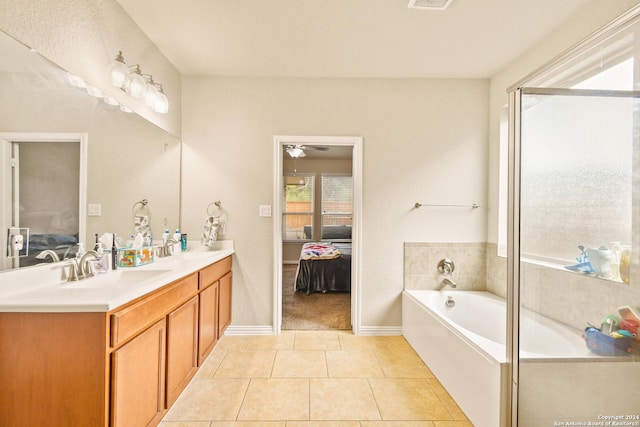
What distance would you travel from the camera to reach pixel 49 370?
3.64ft

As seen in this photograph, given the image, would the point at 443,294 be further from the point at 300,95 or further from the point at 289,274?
the point at 289,274

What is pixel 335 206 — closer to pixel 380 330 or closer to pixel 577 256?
pixel 380 330

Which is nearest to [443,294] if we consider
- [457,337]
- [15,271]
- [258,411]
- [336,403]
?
[457,337]

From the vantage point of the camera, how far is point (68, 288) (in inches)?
53.3

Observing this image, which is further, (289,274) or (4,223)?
(289,274)

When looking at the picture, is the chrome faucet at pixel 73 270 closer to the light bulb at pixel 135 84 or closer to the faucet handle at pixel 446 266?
the light bulb at pixel 135 84

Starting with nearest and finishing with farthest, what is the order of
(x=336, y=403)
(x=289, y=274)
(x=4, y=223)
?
1. (x=4, y=223)
2. (x=336, y=403)
3. (x=289, y=274)

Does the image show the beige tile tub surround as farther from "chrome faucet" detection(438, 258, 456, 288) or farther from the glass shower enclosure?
the glass shower enclosure

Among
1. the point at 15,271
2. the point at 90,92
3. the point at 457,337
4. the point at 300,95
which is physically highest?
the point at 300,95

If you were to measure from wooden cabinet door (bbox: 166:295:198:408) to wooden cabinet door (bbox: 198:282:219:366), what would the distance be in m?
0.08

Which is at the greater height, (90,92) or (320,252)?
(90,92)

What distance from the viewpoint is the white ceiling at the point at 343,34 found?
194 centimetres

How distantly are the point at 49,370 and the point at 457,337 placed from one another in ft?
6.83

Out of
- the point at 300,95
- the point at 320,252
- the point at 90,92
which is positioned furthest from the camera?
the point at 320,252
